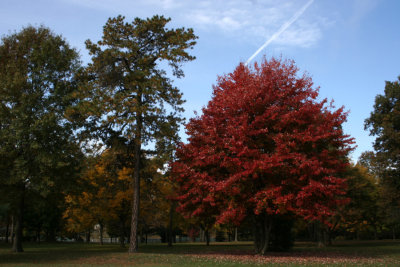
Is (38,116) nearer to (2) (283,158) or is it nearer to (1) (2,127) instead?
(1) (2,127)

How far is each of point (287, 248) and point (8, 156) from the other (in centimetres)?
2228

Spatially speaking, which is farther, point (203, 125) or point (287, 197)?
point (203, 125)

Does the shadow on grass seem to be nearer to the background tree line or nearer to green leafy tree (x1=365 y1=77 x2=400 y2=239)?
the background tree line

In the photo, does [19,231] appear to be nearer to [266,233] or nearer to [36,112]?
[36,112]

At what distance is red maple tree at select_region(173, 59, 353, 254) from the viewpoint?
65.1ft

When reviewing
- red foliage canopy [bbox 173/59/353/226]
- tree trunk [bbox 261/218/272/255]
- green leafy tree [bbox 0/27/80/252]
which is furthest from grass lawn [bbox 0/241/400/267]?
green leafy tree [bbox 0/27/80/252]

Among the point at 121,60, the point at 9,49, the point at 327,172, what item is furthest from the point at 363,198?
the point at 9,49

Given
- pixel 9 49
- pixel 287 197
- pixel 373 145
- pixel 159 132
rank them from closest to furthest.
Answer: pixel 287 197 < pixel 159 132 < pixel 9 49 < pixel 373 145

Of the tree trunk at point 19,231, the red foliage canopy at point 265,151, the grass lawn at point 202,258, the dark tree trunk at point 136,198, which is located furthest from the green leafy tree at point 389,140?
the tree trunk at point 19,231

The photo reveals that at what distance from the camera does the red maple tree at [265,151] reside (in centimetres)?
1983

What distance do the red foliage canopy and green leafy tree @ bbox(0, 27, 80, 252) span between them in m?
8.89

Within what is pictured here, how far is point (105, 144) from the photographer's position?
26.0m

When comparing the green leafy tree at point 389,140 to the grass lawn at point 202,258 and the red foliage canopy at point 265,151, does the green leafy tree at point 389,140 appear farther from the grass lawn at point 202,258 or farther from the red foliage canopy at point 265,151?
the red foliage canopy at point 265,151

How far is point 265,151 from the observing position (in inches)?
880
